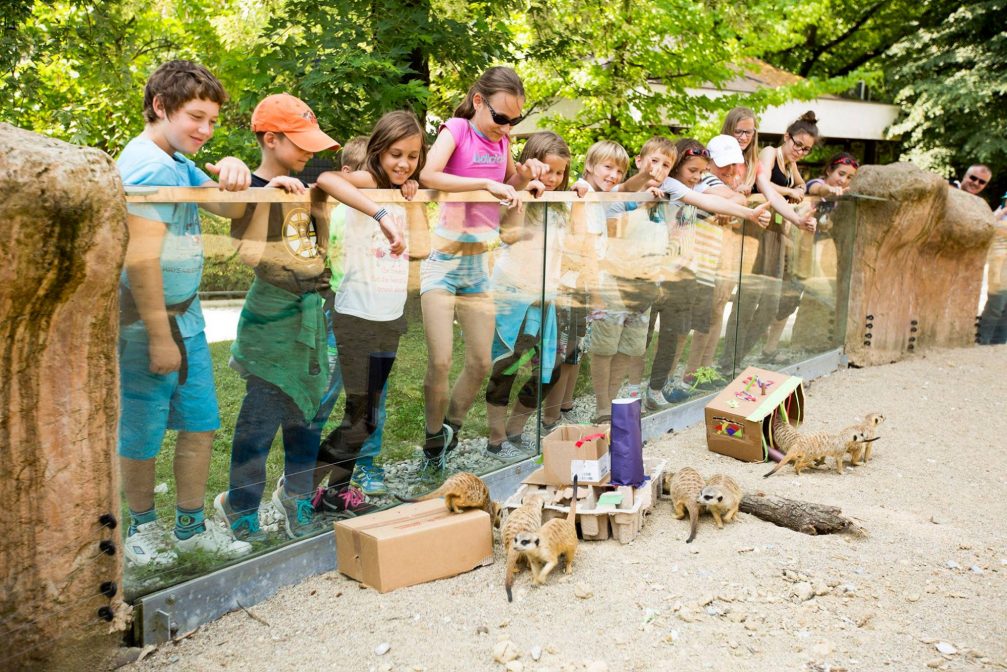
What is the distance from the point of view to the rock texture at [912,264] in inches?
330

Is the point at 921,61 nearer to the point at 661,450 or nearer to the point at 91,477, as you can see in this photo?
the point at 661,450

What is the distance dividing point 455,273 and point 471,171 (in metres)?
0.64

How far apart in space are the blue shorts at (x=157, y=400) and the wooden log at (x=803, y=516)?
8.46 feet

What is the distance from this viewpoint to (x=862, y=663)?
3078 mm

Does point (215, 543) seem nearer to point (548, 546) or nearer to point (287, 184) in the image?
point (548, 546)

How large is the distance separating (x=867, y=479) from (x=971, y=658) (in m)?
2.36

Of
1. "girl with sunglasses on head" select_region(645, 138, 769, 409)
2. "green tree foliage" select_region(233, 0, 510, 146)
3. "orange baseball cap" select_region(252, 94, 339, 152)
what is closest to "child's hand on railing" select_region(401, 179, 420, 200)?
"orange baseball cap" select_region(252, 94, 339, 152)

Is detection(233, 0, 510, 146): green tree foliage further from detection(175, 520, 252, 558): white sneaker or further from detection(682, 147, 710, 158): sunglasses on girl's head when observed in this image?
detection(175, 520, 252, 558): white sneaker

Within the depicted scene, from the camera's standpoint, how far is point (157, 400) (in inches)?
125

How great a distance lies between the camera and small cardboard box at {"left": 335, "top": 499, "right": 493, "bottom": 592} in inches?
143

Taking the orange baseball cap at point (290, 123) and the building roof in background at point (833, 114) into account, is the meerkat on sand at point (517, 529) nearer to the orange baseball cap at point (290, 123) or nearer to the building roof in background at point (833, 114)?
the orange baseball cap at point (290, 123)

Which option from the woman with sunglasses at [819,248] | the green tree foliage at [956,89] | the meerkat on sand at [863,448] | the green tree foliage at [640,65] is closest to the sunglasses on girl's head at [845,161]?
the woman with sunglasses at [819,248]

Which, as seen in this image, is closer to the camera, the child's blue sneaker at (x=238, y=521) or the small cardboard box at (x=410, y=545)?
the child's blue sneaker at (x=238, y=521)

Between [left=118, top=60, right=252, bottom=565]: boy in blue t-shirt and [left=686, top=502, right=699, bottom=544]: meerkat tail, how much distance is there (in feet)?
6.51
